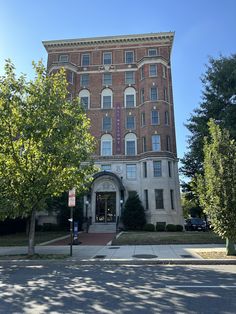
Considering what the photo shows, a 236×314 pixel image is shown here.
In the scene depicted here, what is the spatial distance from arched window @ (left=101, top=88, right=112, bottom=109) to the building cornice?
6546mm

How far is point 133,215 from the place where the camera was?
30.4 m

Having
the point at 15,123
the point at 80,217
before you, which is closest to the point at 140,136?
the point at 80,217

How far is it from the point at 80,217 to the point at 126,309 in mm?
26345

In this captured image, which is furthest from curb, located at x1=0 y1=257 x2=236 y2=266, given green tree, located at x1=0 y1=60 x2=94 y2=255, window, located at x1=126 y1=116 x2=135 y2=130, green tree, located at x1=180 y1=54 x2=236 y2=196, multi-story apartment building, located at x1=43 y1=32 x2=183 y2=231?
window, located at x1=126 y1=116 x2=135 y2=130

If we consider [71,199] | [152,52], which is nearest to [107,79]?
[152,52]

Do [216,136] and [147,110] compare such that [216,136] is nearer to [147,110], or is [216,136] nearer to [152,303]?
[152,303]

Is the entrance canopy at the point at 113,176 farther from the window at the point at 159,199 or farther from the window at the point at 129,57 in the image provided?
the window at the point at 129,57

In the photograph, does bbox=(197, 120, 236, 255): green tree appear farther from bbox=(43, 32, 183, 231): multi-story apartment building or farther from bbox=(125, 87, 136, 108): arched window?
bbox=(125, 87, 136, 108): arched window

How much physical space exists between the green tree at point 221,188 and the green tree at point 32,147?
6020 millimetres

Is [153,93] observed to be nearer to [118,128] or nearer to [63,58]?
[118,128]

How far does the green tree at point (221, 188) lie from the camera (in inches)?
499

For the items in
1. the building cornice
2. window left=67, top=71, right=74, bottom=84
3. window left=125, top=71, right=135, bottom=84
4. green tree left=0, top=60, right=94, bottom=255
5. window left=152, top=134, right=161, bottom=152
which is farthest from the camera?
the building cornice

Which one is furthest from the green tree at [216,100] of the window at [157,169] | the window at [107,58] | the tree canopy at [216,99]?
the window at [107,58]

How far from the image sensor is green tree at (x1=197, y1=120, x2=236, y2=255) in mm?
12672
